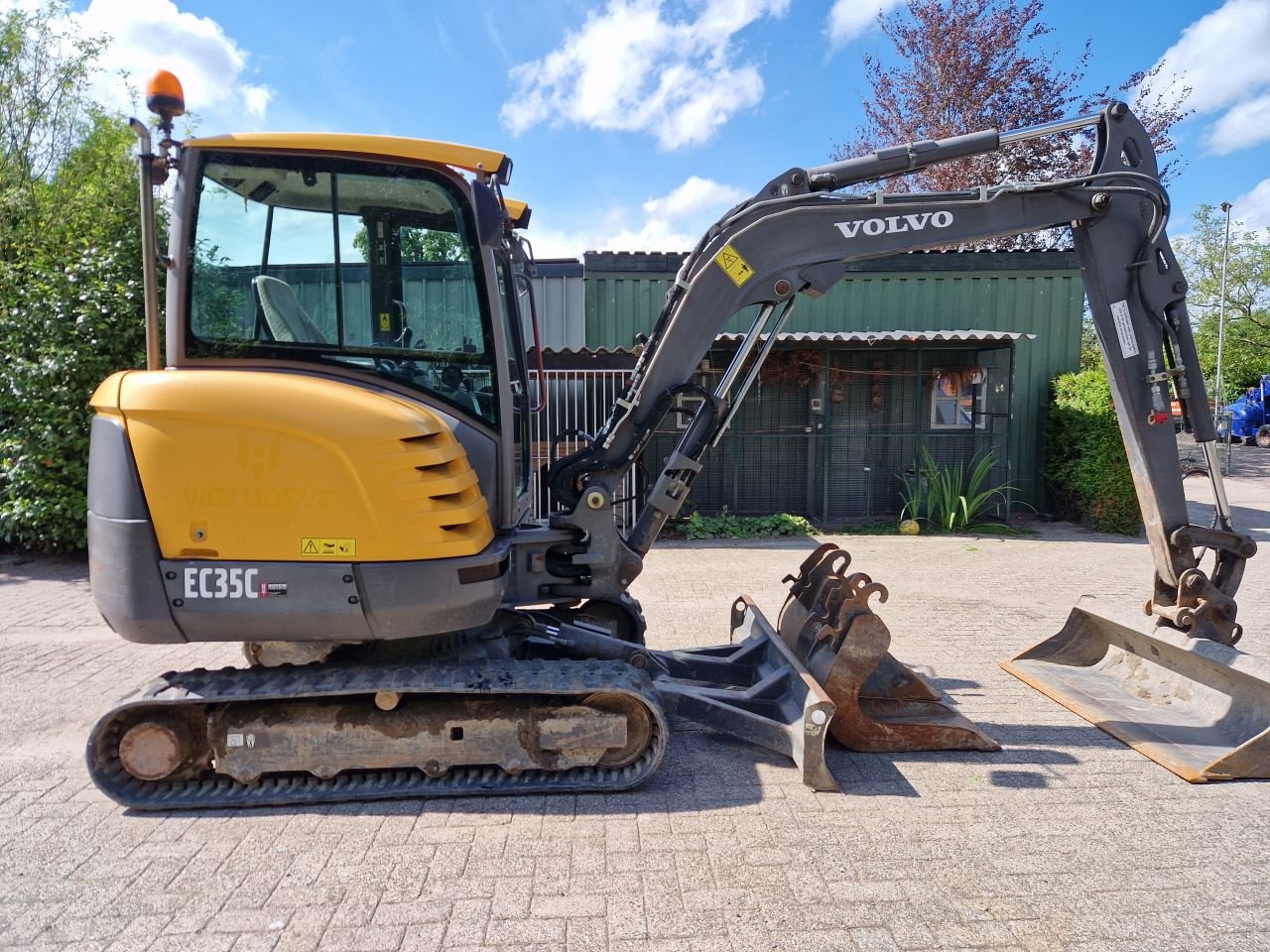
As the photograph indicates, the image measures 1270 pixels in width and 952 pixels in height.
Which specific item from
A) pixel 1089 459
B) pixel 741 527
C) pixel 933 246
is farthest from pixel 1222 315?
pixel 933 246

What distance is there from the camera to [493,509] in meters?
3.73

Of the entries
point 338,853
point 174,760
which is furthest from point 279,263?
point 338,853

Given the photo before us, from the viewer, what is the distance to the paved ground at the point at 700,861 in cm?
259

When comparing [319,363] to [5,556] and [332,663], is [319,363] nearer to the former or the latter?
[332,663]

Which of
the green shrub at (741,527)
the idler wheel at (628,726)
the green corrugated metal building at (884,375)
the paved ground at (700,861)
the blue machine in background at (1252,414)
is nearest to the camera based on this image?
the paved ground at (700,861)

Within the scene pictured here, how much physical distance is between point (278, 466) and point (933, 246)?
3360mm

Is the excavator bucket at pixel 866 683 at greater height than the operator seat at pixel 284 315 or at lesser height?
lesser

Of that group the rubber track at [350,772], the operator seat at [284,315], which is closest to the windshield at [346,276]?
the operator seat at [284,315]

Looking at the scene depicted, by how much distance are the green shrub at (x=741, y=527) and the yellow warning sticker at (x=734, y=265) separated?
672 cm

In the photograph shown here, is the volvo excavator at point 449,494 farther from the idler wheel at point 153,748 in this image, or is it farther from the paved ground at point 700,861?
the paved ground at point 700,861

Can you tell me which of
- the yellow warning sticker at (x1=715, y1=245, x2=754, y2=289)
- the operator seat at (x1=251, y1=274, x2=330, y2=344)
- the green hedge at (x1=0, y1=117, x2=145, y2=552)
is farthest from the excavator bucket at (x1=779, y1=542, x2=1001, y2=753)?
the green hedge at (x1=0, y1=117, x2=145, y2=552)

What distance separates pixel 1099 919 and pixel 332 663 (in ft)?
10.5

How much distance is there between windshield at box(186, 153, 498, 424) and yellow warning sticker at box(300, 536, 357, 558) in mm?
776

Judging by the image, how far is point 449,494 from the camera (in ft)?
10.6
